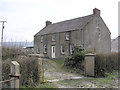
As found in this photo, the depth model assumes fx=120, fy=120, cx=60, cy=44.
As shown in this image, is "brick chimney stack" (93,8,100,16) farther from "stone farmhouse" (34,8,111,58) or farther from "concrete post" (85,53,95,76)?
"concrete post" (85,53,95,76)

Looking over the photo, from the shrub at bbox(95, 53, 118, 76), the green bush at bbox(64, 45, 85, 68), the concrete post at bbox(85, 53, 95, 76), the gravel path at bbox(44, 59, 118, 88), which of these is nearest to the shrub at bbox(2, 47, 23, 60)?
the gravel path at bbox(44, 59, 118, 88)

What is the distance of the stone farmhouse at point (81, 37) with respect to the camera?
20.9m

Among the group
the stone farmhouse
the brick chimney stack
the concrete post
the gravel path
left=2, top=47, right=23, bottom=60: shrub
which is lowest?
the gravel path

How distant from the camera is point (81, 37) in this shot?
20.3 metres

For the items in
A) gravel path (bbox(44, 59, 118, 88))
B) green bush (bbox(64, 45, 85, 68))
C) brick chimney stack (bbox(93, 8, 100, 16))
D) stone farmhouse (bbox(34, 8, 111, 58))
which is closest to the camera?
gravel path (bbox(44, 59, 118, 88))

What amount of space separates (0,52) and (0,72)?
9.37 ft

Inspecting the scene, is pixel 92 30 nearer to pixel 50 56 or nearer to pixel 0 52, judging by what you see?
pixel 50 56

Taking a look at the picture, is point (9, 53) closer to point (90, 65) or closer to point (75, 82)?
point (75, 82)

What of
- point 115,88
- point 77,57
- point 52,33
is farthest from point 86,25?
point 115,88

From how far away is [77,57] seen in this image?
12.8 meters

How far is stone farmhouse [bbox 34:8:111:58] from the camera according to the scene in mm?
20858

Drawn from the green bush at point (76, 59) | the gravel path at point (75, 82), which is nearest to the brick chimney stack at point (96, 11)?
the green bush at point (76, 59)

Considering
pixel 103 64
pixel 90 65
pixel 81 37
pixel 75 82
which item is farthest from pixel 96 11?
pixel 75 82

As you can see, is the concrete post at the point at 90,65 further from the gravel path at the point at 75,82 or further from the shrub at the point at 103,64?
the gravel path at the point at 75,82
